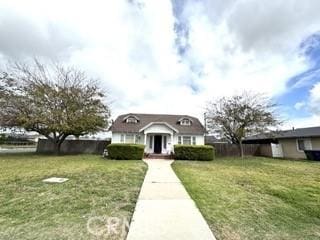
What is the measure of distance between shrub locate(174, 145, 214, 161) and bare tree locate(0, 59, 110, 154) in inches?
354

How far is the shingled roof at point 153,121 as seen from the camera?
24672 millimetres

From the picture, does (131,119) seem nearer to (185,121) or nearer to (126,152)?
(185,121)

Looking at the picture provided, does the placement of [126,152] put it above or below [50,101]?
below

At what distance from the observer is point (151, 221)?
4.24 meters

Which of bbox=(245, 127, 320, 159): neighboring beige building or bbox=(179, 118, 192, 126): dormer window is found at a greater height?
bbox=(179, 118, 192, 126): dormer window

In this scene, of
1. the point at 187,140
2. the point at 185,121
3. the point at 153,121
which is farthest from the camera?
the point at 153,121

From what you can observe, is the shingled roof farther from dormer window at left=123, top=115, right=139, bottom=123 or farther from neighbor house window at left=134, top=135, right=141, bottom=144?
neighbor house window at left=134, top=135, right=141, bottom=144

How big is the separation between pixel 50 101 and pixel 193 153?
1418 centimetres

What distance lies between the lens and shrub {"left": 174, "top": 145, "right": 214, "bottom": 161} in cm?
1895

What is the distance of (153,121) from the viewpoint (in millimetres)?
26906

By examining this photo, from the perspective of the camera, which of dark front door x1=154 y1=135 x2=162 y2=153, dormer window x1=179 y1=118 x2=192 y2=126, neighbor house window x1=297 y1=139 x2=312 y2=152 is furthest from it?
dormer window x1=179 y1=118 x2=192 y2=126

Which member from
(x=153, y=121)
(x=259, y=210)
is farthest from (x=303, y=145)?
(x=259, y=210)

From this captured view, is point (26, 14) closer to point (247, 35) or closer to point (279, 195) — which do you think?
point (247, 35)

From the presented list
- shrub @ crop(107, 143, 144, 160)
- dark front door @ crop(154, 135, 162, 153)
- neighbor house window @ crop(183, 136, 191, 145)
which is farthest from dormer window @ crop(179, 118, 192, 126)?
shrub @ crop(107, 143, 144, 160)
